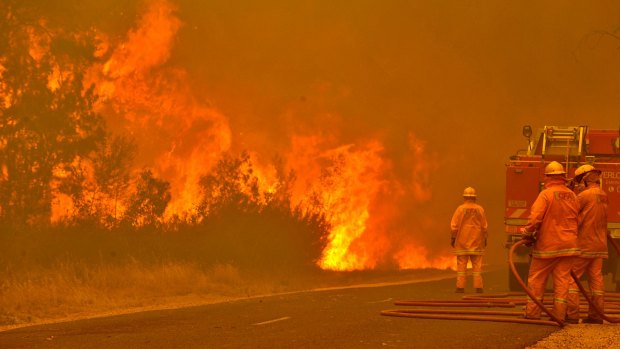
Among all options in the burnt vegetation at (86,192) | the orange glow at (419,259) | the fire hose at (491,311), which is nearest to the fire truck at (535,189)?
the fire hose at (491,311)

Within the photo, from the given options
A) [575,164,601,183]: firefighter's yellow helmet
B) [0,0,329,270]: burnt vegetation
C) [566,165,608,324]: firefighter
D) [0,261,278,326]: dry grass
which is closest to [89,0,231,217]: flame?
[0,0,329,270]: burnt vegetation

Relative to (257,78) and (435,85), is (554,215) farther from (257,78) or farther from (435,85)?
(435,85)

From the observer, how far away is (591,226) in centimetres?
1368

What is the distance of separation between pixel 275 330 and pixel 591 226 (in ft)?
14.0

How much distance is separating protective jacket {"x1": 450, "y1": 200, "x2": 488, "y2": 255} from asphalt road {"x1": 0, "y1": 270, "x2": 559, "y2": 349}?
147 inches

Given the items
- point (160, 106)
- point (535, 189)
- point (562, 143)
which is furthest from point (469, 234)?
point (160, 106)

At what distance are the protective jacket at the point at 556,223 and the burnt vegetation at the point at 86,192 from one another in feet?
42.0

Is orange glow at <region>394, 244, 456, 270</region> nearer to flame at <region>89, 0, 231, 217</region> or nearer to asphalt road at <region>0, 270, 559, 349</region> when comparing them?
flame at <region>89, 0, 231, 217</region>

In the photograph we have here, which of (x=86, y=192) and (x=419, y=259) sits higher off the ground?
(x=86, y=192)

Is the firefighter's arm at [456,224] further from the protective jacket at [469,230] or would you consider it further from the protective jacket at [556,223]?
the protective jacket at [556,223]

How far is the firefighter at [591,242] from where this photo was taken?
13602 mm

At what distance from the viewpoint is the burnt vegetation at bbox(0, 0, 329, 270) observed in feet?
82.6

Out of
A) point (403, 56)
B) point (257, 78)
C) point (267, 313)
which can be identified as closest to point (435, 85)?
point (403, 56)

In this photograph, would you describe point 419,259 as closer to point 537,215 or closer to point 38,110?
point 38,110
